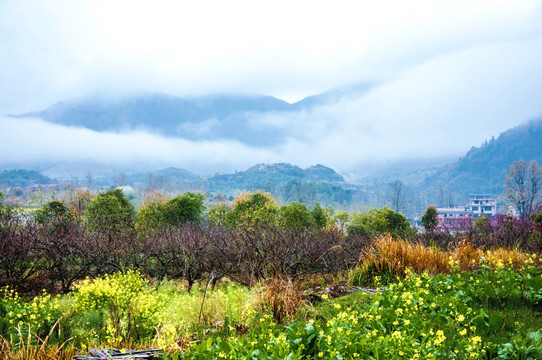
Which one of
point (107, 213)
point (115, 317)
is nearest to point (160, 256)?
point (115, 317)

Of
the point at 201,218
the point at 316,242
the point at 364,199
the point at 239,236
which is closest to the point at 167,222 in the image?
the point at 201,218

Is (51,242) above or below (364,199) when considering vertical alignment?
above

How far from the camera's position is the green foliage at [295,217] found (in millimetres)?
14500

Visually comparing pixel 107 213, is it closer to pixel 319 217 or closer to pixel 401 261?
pixel 319 217

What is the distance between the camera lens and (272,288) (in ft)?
16.1

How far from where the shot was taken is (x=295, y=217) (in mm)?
14625

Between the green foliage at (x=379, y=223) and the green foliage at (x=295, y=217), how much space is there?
5.64 feet

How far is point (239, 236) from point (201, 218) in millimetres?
5539

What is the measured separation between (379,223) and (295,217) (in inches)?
138

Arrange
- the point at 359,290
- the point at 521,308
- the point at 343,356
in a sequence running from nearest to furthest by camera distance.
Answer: the point at 343,356 → the point at 521,308 → the point at 359,290

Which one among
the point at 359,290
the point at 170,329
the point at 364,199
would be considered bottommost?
the point at 364,199

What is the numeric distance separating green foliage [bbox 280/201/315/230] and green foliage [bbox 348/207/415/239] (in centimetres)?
172

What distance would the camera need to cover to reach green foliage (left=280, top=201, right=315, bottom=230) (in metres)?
14.5

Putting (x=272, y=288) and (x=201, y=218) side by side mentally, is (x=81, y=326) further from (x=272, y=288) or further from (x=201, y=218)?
(x=201, y=218)
